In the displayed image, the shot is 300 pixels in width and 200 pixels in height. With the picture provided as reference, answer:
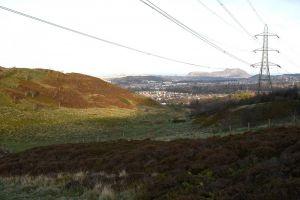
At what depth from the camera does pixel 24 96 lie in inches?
3725

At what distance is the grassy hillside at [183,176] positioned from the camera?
10.7 metres

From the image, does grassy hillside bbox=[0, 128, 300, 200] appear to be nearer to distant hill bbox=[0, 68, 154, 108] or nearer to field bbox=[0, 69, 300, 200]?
field bbox=[0, 69, 300, 200]

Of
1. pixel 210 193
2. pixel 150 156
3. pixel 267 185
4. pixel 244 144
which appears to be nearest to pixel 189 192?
pixel 210 193

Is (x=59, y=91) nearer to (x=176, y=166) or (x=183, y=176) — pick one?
(x=176, y=166)

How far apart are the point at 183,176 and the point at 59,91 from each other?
96.7m

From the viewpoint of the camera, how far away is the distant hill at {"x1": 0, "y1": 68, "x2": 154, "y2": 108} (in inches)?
3762

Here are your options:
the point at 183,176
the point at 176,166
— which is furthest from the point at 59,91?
the point at 183,176

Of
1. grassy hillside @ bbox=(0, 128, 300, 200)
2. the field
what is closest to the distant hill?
the field

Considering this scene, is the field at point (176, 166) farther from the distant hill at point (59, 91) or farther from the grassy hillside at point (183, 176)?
the distant hill at point (59, 91)

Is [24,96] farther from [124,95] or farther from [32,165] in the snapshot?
[32,165]

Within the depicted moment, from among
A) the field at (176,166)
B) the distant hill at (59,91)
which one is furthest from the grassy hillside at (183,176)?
the distant hill at (59,91)

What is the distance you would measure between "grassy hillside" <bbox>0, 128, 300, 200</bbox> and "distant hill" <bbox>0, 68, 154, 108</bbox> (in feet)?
234

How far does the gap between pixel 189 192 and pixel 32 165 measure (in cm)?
1569

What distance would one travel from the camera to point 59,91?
107 metres
